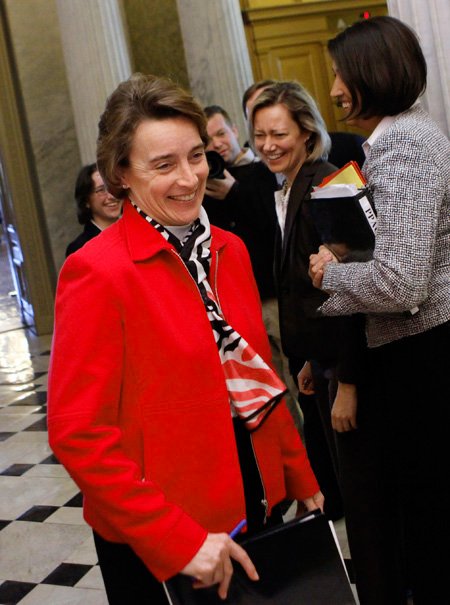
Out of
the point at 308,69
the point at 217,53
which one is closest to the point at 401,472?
the point at 217,53

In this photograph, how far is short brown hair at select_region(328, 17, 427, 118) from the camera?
2127 mm

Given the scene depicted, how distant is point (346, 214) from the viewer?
211cm

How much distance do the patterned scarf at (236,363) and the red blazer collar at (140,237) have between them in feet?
0.05

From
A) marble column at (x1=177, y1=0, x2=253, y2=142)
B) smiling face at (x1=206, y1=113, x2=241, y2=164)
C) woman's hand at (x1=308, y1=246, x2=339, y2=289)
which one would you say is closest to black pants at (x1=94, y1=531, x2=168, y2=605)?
woman's hand at (x1=308, y1=246, x2=339, y2=289)

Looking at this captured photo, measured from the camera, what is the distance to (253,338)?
1821 millimetres

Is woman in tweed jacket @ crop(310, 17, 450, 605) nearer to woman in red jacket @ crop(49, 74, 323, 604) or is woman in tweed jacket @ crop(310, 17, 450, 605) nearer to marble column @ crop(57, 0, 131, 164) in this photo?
woman in red jacket @ crop(49, 74, 323, 604)

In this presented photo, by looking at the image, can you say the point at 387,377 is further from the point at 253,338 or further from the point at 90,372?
the point at 90,372

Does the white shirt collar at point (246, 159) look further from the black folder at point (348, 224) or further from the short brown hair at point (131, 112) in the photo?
the short brown hair at point (131, 112)

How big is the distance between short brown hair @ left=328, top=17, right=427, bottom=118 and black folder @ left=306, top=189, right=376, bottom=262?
0.26 meters

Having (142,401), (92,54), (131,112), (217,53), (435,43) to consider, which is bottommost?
(142,401)

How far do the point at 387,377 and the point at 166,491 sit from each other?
896mm

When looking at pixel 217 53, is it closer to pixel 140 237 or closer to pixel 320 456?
pixel 320 456

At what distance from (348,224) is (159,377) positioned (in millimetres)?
768

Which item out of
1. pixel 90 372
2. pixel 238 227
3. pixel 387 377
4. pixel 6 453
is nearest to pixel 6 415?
pixel 6 453
